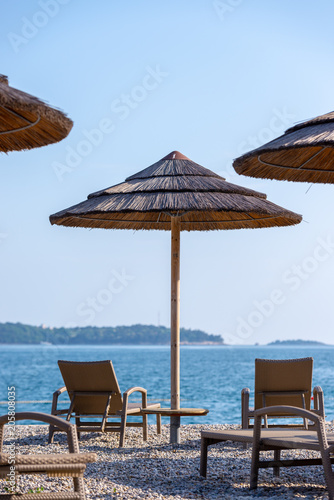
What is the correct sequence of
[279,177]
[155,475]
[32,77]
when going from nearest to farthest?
[155,475]
[279,177]
[32,77]

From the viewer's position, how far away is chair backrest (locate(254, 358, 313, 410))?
5719mm

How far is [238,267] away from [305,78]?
156 ft

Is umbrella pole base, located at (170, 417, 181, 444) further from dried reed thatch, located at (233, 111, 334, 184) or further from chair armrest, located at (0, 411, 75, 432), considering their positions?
chair armrest, located at (0, 411, 75, 432)

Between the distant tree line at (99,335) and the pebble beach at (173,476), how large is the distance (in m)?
71.6

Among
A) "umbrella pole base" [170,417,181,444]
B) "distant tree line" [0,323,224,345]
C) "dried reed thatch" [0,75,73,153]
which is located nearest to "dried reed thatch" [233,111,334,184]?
"dried reed thatch" [0,75,73,153]

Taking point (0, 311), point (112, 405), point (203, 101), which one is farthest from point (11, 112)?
point (0, 311)

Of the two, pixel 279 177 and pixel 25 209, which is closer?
pixel 279 177

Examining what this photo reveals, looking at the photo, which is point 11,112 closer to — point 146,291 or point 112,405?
point 112,405

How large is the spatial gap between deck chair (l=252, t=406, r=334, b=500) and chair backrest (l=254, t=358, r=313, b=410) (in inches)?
52.7

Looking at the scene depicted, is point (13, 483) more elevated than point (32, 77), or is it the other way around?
point (32, 77)

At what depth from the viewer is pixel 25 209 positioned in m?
37.6

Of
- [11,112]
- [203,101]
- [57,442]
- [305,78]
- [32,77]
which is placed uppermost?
[203,101]

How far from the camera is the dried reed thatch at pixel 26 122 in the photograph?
363 cm

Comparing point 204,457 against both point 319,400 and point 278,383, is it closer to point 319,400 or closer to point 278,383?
point 278,383
